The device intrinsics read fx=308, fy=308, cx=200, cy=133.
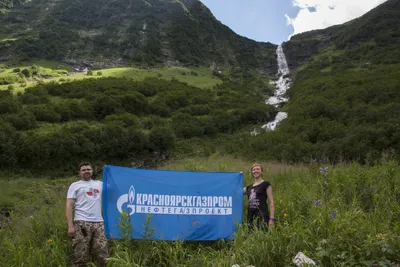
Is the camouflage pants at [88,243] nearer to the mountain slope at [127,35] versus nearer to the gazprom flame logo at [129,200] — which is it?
the gazprom flame logo at [129,200]

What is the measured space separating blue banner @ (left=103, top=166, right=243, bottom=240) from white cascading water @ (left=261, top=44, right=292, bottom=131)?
3338cm

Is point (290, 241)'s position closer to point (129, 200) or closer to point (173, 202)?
point (173, 202)

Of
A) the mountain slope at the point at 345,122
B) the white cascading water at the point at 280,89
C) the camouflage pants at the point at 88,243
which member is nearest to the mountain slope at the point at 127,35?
the white cascading water at the point at 280,89

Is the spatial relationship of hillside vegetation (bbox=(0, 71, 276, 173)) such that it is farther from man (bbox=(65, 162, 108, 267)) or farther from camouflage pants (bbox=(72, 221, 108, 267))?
camouflage pants (bbox=(72, 221, 108, 267))

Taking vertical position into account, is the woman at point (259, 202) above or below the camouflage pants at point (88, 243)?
above

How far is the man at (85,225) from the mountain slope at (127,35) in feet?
270

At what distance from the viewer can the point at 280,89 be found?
72.2 m

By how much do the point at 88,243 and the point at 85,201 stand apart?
0.62m

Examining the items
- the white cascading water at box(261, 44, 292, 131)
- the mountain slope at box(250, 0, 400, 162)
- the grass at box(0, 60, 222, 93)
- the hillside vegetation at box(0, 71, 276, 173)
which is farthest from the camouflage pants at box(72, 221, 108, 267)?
the grass at box(0, 60, 222, 93)

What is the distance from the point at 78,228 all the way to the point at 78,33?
106 m

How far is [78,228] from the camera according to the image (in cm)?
459

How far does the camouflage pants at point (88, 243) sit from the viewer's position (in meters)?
4.54

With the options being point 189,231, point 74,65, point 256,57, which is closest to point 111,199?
point 189,231

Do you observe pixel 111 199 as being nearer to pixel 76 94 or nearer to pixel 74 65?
pixel 76 94
